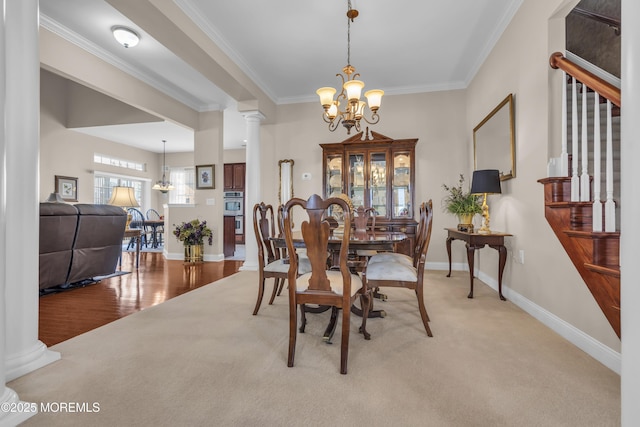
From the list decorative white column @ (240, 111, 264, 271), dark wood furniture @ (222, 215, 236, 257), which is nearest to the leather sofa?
decorative white column @ (240, 111, 264, 271)

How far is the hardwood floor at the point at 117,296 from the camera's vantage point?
239cm

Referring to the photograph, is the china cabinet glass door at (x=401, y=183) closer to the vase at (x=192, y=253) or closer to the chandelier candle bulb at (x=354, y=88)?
the chandelier candle bulb at (x=354, y=88)

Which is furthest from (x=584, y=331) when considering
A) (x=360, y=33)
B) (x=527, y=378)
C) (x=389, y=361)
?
(x=360, y=33)

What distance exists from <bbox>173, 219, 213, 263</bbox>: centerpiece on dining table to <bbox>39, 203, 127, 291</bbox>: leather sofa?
1.33 meters

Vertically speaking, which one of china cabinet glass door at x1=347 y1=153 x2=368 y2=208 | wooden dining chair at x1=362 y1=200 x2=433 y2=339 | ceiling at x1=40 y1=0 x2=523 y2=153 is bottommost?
wooden dining chair at x1=362 y1=200 x2=433 y2=339

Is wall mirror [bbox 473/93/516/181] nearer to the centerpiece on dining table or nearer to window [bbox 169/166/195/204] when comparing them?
the centerpiece on dining table

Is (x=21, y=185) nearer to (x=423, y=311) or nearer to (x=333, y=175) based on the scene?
(x=423, y=311)

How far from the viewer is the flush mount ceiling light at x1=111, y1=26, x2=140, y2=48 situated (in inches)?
130

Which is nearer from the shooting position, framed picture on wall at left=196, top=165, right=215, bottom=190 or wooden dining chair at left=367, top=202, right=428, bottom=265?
wooden dining chair at left=367, top=202, right=428, bottom=265
